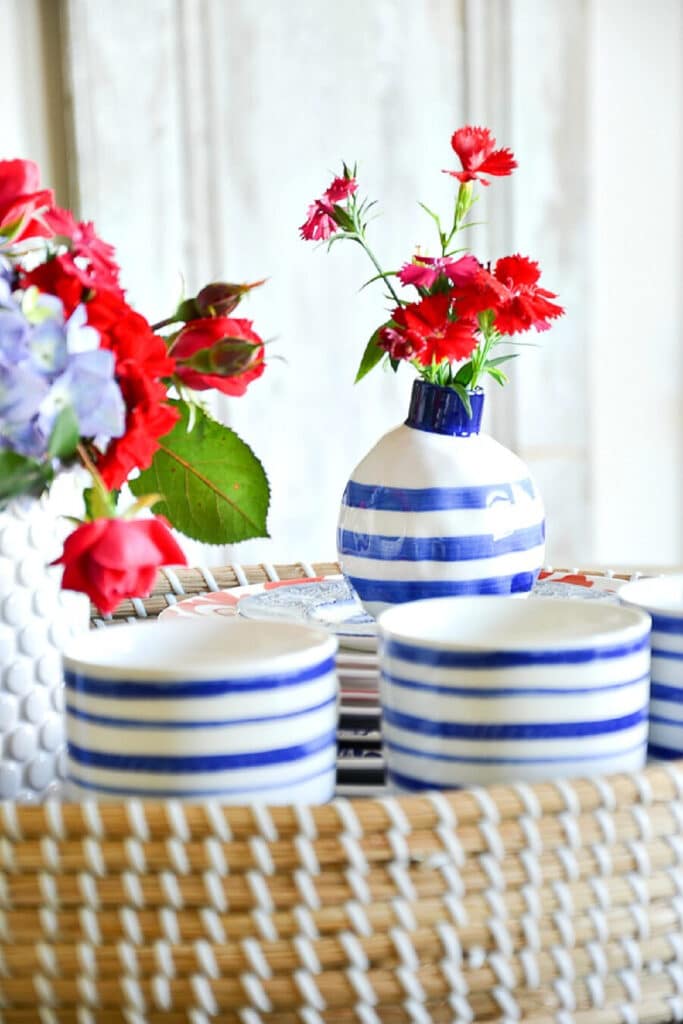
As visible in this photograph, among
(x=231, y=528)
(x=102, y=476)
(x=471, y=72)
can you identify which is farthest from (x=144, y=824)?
(x=471, y=72)

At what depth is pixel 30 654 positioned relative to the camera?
0.53 m

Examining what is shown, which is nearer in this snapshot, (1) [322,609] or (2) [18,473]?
(2) [18,473]

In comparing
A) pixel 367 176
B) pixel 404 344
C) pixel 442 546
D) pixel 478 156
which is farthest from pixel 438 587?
pixel 367 176

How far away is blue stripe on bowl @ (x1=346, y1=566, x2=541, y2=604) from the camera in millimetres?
635

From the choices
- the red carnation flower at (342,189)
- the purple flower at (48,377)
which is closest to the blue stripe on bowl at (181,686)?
the purple flower at (48,377)

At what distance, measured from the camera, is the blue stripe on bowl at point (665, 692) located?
48 centimetres

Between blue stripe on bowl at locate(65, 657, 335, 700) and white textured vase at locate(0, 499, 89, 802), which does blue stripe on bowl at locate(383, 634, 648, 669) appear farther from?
white textured vase at locate(0, 499, 89, 802)

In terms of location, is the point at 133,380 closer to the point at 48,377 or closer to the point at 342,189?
the point at 48,377

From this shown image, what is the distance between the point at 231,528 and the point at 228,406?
4.20ft

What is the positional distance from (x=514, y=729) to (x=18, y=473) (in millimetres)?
208

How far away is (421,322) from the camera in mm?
621

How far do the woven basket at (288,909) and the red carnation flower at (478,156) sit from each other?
38 centimetres

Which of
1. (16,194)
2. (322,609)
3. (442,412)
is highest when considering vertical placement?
(16,194)

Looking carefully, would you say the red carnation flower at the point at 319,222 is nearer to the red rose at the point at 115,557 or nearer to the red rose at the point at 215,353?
the red rose at the point at 215,353
